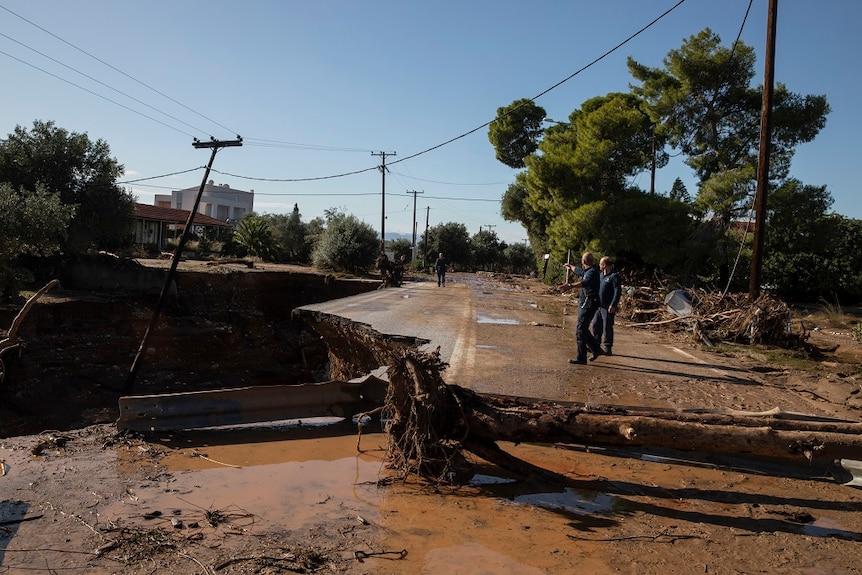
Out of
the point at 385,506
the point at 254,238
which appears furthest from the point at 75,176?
the point at 385,506

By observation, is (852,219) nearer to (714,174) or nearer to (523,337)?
(714,174)

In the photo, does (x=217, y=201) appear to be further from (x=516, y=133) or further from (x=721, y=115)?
(x=721, y=115)

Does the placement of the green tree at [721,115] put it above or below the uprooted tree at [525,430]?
above

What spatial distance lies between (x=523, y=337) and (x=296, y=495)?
8510mm

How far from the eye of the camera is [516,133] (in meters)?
43.6

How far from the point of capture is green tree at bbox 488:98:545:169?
42.8 meters

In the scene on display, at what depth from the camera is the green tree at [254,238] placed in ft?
144

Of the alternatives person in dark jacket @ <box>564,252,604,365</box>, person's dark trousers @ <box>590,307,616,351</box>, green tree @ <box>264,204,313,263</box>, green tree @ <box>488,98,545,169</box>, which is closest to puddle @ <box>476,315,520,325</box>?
person's dark trousers @ <box>590,307,616,351</box>

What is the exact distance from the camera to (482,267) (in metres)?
76.0

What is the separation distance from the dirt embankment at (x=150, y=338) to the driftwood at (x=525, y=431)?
15499 millimetres

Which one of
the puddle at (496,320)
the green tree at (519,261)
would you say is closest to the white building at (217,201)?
the green tree at (519,261)

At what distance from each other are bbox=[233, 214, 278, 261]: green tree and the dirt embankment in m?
8.45

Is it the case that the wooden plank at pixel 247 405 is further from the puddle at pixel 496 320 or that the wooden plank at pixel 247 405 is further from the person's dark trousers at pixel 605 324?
the puddle at pixel 496 320

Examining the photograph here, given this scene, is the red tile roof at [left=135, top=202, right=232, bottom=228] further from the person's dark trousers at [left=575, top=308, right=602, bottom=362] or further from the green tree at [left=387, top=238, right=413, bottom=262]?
the person's dark trousers at [left=575, top=308, right=602, bottom=362]
